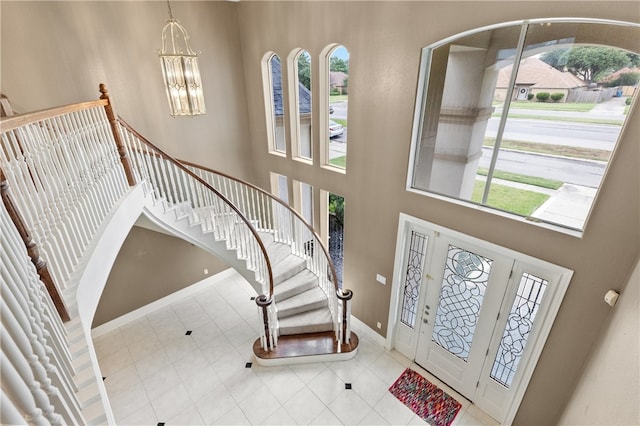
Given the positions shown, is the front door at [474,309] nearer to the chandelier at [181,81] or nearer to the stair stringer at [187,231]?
the stair stringer at [187,231]

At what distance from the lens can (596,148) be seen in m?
2.65

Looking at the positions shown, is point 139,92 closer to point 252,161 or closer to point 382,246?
point 252,161

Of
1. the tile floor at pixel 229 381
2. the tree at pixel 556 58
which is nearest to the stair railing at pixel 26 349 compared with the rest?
the tile floor at pixel 229 381

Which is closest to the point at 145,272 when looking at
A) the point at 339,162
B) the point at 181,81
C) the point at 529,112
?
the point at 181,81

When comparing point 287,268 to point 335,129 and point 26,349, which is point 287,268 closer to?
point 335,129

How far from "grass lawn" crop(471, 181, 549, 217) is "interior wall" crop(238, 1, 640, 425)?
0.15m

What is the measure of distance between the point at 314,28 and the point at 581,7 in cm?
310

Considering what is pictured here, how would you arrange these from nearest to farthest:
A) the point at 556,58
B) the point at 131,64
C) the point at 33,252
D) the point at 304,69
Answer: the point at 33,252 → the point at 556,58 → the point at 131,64 → the point at 304,69

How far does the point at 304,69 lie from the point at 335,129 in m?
1.24

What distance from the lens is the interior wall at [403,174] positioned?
2.53 m

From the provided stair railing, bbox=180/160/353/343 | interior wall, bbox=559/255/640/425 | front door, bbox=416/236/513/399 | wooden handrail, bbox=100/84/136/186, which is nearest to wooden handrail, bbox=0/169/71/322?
wooden handrail, bbox=100/84/136/186

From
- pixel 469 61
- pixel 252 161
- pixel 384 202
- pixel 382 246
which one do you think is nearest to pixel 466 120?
pixel 469 61

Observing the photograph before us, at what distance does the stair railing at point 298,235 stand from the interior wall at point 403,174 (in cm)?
44

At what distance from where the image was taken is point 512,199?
3.18 metres
